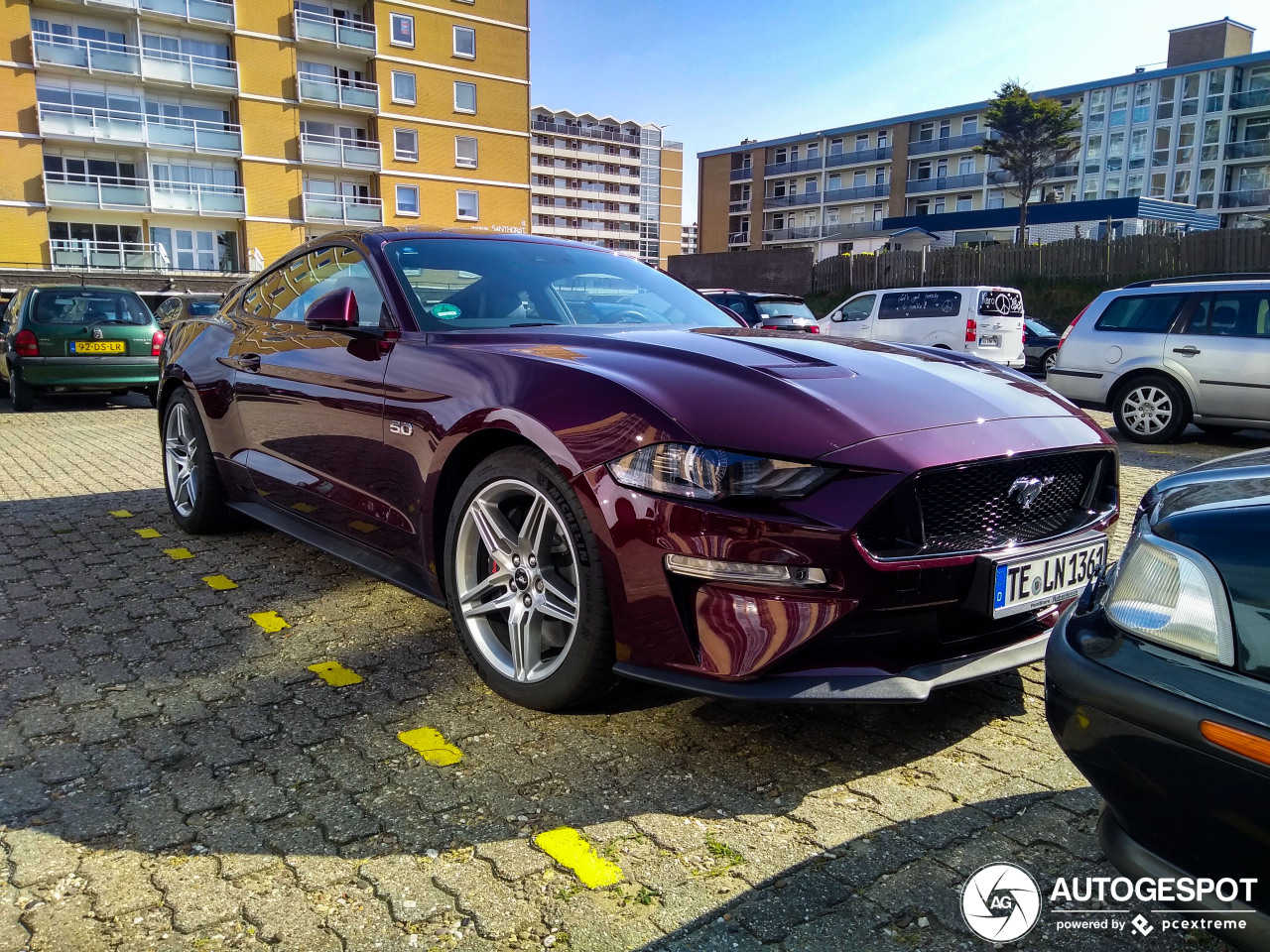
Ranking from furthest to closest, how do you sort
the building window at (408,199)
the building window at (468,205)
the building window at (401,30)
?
the building window at (468,205) → the building window at (408,199) → the building window at (401,30)

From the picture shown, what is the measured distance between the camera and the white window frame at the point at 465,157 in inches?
1870

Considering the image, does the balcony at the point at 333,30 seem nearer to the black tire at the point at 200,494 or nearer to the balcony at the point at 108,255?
the balcony at the point at 108,255

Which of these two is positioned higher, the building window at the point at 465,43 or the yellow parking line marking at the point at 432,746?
the building window at the point at 465,43

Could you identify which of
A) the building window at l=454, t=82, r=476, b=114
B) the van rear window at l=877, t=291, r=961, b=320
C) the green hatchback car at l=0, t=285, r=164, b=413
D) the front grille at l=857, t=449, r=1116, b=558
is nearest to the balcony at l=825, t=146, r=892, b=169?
the building window at l=454, t=82, r=476, b=114

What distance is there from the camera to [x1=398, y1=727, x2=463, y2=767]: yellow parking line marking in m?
2.60

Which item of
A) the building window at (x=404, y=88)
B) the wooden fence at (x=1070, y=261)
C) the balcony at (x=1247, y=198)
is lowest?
the wooden fence at (x=1070, y=261)

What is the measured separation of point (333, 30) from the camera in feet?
140

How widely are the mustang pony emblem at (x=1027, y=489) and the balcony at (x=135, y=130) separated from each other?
43.3 meters

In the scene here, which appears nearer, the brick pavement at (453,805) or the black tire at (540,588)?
the brick pavement at (453,805)

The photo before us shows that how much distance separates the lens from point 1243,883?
142 cm

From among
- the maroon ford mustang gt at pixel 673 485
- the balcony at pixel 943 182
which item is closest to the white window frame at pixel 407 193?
the balcony at pixel 943 182

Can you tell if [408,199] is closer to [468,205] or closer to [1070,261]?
[468,205]

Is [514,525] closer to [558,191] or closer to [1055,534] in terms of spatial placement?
[1055,534]

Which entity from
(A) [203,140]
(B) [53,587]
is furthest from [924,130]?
(B) [53,587]
